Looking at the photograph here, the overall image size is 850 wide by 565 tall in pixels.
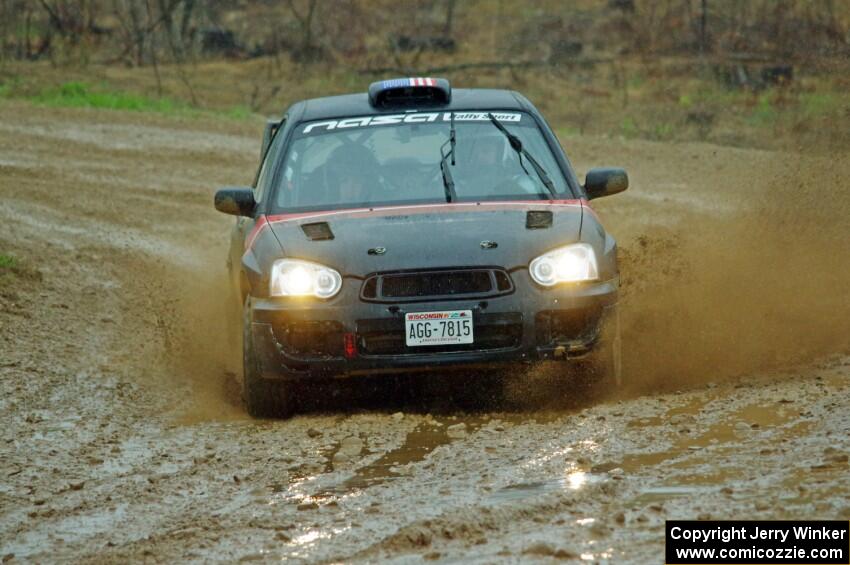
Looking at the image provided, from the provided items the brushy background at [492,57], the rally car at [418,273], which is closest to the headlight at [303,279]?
the rally car at [418,273]

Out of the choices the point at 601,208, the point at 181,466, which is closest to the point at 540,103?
the point at 601,208

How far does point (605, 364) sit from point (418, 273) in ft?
3.47

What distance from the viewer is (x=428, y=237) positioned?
6945 mm

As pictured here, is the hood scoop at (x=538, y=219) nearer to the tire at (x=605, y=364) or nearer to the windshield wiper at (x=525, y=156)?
the windshield wiper at (x=525, y=156)

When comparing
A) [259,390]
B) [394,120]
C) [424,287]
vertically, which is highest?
[394,120]

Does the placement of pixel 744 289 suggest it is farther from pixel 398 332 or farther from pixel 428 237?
pixel 398 332

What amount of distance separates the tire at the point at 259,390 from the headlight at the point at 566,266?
133 centimetres

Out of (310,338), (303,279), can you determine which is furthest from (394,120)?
(310,338)

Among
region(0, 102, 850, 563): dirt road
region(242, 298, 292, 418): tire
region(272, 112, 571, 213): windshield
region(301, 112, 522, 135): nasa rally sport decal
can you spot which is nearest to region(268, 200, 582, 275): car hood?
region(272, 112, 571, 213): windshield

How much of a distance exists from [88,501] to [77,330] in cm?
424

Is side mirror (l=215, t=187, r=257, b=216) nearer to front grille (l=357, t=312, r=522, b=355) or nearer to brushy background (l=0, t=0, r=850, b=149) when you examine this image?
front grille (l=357, t=312, r=522, b=355)

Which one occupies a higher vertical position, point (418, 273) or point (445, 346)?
point (418, 273)

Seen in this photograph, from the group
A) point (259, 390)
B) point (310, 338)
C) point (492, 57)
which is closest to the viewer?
point (310, 338)

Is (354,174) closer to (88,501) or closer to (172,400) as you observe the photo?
(172,400)
